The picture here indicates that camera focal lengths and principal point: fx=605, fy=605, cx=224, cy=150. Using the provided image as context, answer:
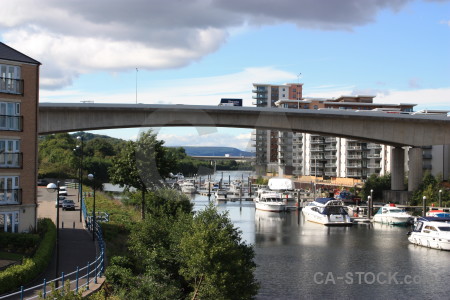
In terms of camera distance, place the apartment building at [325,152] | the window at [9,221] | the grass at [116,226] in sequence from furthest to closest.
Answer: the apartment building at [325,152] < the grass at [116,226] < the window at [9,221]

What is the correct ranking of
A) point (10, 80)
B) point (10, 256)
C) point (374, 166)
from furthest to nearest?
point (374, 166) < point (10, 80) < point (10, 256)

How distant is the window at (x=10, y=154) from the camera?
34156 millimetres

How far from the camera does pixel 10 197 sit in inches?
1355

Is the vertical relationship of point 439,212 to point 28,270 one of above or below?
below

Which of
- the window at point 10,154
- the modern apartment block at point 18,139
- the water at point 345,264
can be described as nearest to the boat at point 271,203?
the water at point 345,264

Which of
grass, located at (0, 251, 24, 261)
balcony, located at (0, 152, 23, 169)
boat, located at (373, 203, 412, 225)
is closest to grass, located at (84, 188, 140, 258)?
grass, located at (0, 251, 24, 261)

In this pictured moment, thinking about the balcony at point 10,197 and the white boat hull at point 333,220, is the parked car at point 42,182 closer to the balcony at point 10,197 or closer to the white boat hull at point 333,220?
the white boat hull at point 333,220

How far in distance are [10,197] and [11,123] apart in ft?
13.9

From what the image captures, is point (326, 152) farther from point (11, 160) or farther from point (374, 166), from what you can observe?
point (11, 160)

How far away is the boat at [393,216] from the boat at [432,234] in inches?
534

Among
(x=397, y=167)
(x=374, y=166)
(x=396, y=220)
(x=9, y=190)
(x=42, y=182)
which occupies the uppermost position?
(x=374, y=166)

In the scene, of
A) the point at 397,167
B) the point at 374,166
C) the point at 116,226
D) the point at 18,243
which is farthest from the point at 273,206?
the point at 18,243

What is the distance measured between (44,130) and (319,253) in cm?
3017

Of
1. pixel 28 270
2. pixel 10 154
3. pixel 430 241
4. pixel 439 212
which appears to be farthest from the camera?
pixel 439 212
